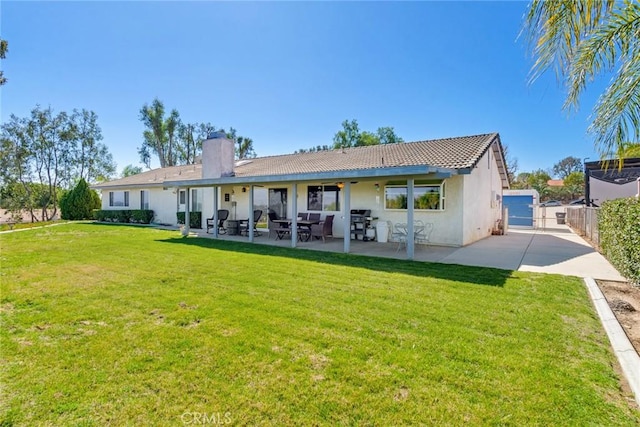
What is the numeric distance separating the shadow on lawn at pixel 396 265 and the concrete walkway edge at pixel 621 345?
1426mm

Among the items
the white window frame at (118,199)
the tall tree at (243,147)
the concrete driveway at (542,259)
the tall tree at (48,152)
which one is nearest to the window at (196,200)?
the white window frame at (118,199)

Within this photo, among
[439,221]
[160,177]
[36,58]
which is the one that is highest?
[36,58]

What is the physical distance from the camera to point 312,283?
19.0 feet

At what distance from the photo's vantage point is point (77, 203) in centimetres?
2352

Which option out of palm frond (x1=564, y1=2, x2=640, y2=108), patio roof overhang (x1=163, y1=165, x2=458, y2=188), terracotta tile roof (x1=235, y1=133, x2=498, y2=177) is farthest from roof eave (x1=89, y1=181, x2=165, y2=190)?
palm frond (x1=564, y1=2, x2=640, y2=108)

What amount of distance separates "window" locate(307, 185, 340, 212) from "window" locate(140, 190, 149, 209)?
13.4 m

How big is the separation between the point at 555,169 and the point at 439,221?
99.1 meters

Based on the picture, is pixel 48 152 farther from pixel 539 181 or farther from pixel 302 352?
pixel 539 181

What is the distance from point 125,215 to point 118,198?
2604mm

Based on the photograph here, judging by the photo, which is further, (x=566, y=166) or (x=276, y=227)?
(x=566, y=166)

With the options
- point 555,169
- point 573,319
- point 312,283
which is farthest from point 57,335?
point 555,169

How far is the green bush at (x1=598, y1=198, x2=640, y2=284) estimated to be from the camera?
5.42 m

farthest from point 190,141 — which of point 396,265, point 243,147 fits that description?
point 396,265

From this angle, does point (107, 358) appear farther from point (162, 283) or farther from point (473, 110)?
point (473, 110)
